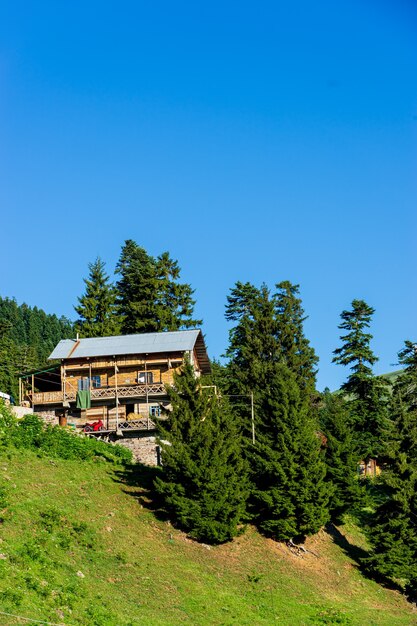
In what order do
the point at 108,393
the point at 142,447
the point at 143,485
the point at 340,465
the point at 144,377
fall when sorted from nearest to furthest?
the point at 143,485 → the point at 340,465 → the point at 142,447 → the point at 108,393 → the point at 144,377

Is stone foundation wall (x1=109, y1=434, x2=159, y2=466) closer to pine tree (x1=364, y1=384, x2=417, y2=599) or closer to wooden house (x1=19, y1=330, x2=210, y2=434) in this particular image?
wooden house (x1=19, y1=330, x2=210, y2=434)

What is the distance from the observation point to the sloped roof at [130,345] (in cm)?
5538

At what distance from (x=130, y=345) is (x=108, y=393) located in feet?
15.4

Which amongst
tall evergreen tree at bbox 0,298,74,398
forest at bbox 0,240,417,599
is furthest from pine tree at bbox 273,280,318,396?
tall evergreen tree at bbox 0,298,74,398

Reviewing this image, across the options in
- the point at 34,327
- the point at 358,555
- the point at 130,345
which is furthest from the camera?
the point at 34,327

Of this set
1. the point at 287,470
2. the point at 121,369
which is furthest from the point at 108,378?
the point at 287,470

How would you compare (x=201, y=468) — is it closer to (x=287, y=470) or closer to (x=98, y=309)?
(x=287, y=470)

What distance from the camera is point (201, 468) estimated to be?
3638 centimetres

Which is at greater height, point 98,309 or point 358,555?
point 98,309

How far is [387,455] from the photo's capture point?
41656mm

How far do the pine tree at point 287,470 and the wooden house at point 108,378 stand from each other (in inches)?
488

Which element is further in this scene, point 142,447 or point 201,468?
point 142,447

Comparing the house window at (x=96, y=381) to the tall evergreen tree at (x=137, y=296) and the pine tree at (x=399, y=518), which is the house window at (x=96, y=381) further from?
the pine tree at (x=399, y=518)

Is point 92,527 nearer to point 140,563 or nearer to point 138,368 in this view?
point 140,563
